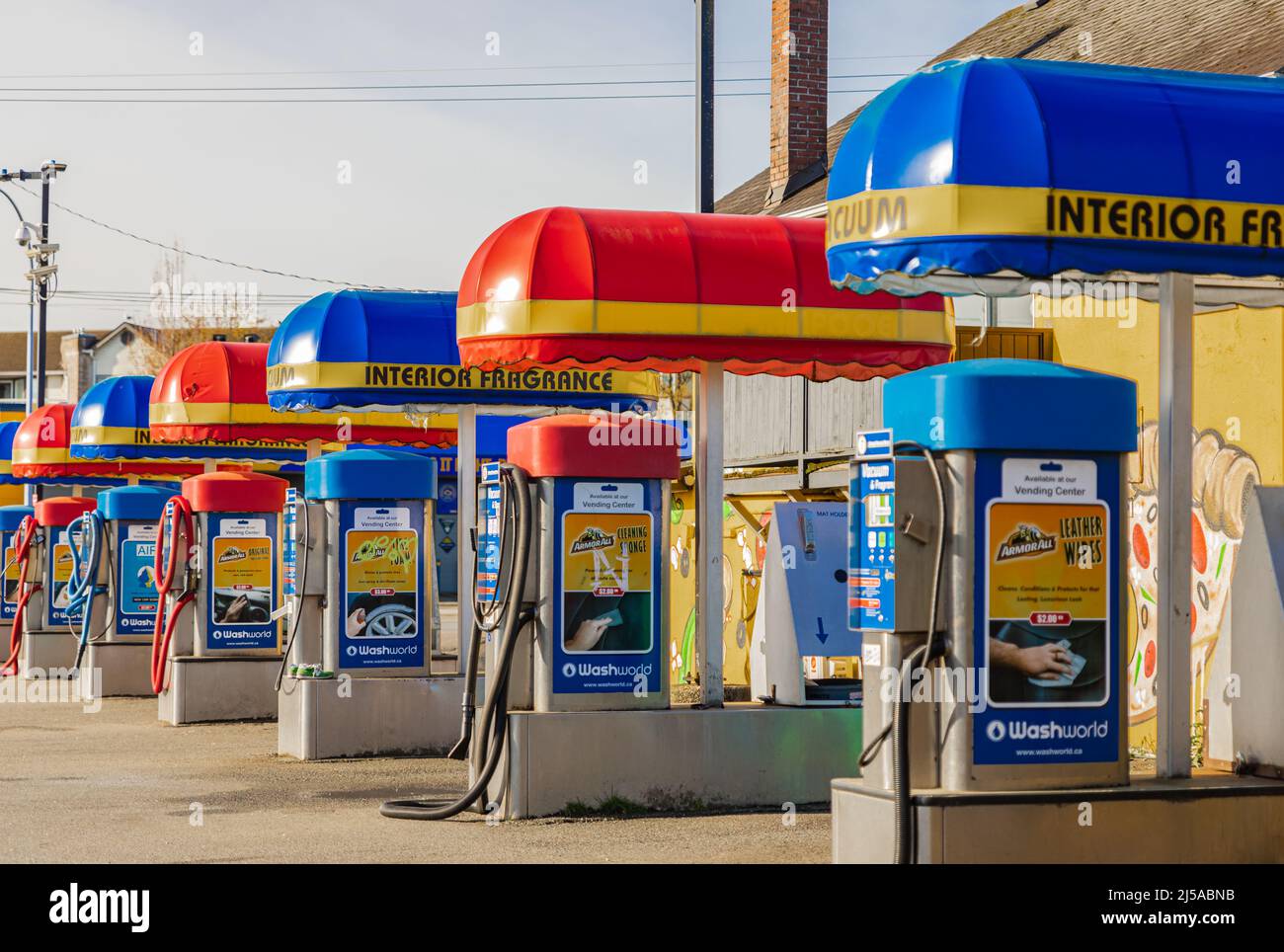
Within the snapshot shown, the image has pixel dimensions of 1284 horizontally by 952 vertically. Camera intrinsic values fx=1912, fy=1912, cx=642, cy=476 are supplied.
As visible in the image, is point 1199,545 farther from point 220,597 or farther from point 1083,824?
point 220,597

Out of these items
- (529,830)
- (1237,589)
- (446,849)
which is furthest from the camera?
(529,830)

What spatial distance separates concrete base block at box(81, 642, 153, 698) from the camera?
19.7 m

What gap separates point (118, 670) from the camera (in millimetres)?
19719

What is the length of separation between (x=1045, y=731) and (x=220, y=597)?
35.2 feet

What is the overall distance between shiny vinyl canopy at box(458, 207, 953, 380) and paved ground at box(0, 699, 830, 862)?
2.71m

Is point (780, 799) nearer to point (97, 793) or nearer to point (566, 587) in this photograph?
point (566, 587)

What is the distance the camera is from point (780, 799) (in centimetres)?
1111

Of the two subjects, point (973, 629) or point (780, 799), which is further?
point (780, 799)

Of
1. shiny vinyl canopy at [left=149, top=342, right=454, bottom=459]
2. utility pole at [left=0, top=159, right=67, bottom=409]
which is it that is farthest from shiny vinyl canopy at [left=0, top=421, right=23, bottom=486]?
shiny vinyl canopy at [left=149, top=342, right=454, bottom=459]

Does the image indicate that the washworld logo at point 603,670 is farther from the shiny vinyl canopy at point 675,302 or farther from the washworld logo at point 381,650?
the washworld logo at point 381,650

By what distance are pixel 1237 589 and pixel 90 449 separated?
1722 cm

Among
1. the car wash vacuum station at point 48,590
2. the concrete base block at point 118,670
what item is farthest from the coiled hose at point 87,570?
the car wash vacuum station at point 48,590

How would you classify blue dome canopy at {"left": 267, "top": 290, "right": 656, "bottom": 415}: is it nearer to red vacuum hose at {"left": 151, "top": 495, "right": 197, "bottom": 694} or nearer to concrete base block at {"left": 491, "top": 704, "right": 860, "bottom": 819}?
red vacuum hose at {"left": 151, "top": 495, "right": 197, "bottom": 694}
